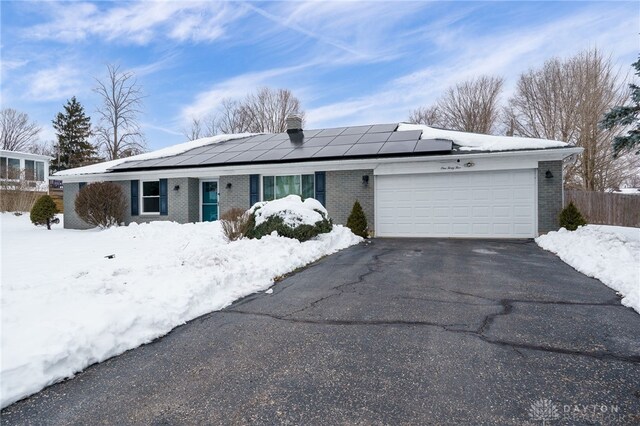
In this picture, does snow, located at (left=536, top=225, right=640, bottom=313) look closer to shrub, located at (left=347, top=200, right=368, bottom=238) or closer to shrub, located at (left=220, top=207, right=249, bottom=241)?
shrub, located at (left=347, top=200, right=368, bottom=238)

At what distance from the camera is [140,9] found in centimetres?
1042

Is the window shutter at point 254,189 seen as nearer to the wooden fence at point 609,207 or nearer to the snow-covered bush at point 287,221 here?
the snow-covered bush at point 287,221

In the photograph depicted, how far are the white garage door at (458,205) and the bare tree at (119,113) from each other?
2636 centimetres

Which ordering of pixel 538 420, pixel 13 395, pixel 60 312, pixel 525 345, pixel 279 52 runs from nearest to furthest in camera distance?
pixel 538 420 → pixel 13 395 → pixel 525 345 → pixel 60 312 → pixel 279 52

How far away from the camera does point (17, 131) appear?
36.9 meters

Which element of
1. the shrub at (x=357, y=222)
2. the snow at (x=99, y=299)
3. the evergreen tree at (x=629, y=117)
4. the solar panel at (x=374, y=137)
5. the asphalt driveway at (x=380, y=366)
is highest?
the solar panel at (x=374, y=137)

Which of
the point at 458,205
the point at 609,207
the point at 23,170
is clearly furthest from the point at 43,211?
the point at 609,207

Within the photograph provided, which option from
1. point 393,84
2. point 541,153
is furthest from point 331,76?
point 541,153

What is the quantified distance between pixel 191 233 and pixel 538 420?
10262mm

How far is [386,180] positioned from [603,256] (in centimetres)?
651

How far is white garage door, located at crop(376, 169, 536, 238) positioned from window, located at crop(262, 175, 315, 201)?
2510mm

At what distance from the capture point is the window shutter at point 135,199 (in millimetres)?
14997

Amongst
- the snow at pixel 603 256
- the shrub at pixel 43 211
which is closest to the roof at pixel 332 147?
the shrub at pixel 43 211

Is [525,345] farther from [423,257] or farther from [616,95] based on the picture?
[616,95]
